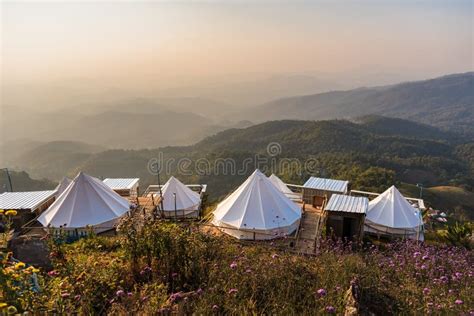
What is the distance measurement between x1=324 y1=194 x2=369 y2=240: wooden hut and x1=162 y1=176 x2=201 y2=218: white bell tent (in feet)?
22.5

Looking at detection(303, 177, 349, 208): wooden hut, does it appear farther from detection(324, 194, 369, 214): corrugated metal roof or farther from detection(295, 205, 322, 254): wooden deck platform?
detection(324, 194, 369, 214): corrugated metal roof

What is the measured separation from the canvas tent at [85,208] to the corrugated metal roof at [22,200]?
730 mm

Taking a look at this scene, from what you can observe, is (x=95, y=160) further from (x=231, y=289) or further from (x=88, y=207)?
(x=231, y=289)

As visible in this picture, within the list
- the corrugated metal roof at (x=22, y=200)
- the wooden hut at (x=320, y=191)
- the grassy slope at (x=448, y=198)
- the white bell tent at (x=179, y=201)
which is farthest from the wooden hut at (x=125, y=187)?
the grassy slope at (x=448, y=198)

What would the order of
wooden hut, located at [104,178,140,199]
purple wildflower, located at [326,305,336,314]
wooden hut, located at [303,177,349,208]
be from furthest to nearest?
wooden hut, located at [104,178,140,199], wooden hut, located at [303,177,349,208], purple wildflower, located at [326,305,336,314]

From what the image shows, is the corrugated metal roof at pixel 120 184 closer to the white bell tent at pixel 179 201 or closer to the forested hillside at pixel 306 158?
the white bell tent at pixel 179 201

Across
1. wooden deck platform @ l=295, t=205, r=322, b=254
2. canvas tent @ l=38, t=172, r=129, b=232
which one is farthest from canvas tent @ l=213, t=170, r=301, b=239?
canvas tent @ l=38, t=172, r=129, b=232

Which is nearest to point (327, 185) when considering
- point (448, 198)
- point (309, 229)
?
point (309, 229)

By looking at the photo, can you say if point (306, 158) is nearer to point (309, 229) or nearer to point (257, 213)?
point (309, 229)

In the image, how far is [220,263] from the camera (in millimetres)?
5160

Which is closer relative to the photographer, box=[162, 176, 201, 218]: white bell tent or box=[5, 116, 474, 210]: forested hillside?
box=[162, 176, 201, 218]: white bell tent

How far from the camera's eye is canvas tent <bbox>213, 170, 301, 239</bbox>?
44.0 ft

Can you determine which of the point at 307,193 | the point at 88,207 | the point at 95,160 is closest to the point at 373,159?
the point at 307,193

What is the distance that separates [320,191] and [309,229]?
343 cm
